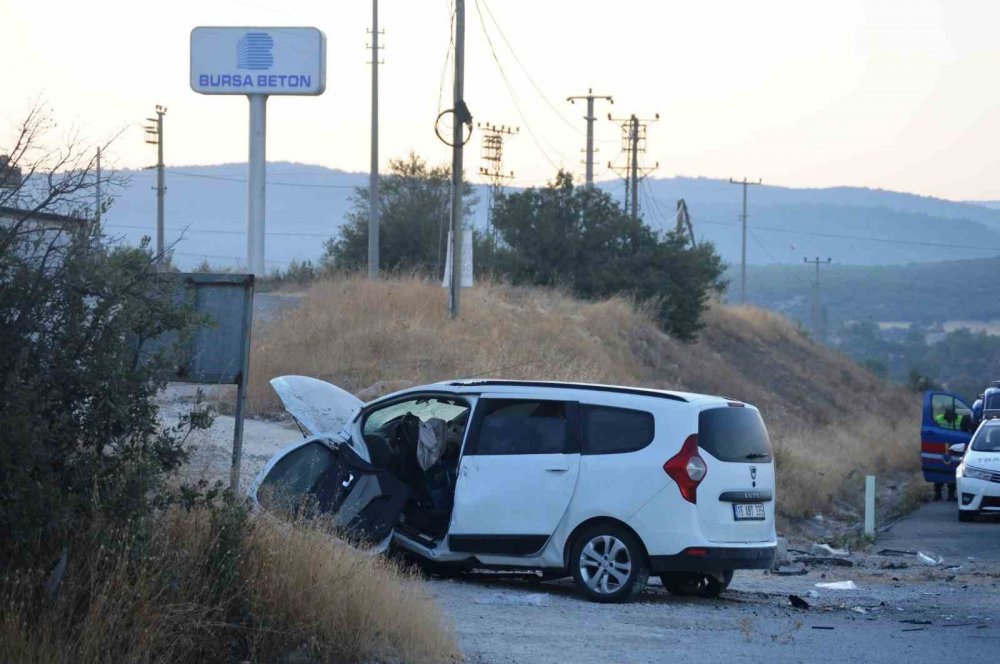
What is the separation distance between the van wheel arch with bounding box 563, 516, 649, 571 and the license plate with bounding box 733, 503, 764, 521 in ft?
2.59

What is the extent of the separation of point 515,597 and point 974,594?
Answer: 482 cm

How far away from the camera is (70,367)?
6461 mm

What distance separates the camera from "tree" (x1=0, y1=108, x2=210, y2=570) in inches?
240

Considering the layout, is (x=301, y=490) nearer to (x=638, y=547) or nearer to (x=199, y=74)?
(x=638, y=547)

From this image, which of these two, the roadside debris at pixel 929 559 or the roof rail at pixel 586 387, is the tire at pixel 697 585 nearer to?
the roof rail at pixel 586 387

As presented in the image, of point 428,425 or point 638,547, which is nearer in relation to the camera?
point 638,547

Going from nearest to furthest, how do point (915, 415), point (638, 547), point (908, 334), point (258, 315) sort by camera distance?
point (638, 547)
point (258, 315)
point (915, 415)
point (908, 334)

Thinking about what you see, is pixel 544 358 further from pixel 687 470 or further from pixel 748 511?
pixel 687 470

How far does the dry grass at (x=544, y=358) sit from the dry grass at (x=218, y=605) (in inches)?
565

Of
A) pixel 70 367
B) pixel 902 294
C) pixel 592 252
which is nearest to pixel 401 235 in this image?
pixel 592 252

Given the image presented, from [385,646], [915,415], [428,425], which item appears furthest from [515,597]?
[915,415]

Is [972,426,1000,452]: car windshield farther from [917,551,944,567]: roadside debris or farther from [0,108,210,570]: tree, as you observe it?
[0,108,210,570]: tree

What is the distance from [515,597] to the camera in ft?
32.7

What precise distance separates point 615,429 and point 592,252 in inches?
1466
